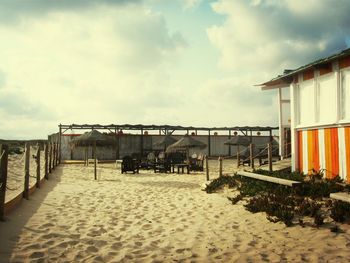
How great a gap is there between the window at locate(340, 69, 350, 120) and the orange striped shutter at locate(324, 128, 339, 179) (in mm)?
492

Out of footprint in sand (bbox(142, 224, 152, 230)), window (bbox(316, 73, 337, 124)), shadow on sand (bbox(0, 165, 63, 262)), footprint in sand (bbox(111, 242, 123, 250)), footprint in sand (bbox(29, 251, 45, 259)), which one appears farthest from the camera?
window (bbox(316, 73, 337, 124))

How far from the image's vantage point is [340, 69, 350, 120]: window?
7.87 meters

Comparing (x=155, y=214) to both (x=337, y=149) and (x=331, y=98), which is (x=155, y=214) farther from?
(x=331, y=98)

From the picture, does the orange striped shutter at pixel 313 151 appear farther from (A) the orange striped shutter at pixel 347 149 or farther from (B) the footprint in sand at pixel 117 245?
(B) the footprint in sand at pixel 117 245

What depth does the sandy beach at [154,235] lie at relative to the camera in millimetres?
4379

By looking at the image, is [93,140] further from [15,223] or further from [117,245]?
[117,245]

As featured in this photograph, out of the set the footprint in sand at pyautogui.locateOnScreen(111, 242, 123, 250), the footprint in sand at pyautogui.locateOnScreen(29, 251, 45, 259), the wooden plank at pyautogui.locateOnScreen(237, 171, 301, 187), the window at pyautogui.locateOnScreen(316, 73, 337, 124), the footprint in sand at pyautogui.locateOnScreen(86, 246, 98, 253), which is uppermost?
the window at pyautogui.locateOnScreen(316, 73, 337, 124)

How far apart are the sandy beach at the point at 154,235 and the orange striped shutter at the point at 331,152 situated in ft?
9.45

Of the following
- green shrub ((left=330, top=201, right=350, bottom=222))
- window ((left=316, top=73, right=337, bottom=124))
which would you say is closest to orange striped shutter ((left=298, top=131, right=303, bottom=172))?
window ((left=316, top=73, right=337, bottom=124))

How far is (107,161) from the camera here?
24391mm

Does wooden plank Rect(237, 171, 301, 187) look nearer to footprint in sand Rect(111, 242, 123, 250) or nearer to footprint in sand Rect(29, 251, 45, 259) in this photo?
footprint in sand Rect(111, 242, 123, 250)

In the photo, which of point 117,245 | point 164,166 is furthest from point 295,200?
point 164,166

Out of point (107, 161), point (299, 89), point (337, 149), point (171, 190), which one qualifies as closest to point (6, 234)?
point (171, 190)

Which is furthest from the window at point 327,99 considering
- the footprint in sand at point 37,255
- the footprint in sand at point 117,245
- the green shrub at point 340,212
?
the footprint in sand at point 37,255
